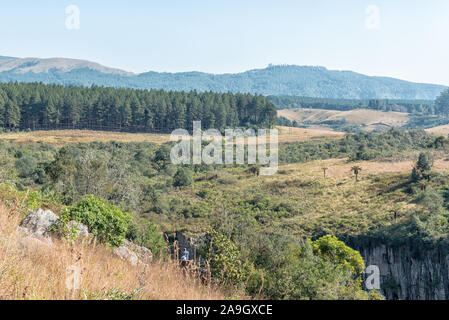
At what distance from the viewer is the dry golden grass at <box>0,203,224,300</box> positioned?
139 inches

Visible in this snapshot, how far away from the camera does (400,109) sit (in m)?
176

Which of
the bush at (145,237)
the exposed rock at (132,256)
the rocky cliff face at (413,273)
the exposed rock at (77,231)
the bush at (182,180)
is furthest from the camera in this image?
the bush at (182,180)

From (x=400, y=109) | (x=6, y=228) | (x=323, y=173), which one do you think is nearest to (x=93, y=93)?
(x=323, y=173)

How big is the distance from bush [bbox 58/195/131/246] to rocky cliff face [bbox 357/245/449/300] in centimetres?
1441

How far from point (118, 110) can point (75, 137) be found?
14.5 m

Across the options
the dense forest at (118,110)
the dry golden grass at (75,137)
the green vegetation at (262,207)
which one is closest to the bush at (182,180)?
the green vegetation at (262,207)

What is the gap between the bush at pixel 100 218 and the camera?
1248cm

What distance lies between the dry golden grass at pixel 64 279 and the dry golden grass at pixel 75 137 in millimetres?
Result: 61896

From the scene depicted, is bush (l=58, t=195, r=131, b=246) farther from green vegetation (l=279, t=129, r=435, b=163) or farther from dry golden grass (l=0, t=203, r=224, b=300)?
green vegetation (l=279, t=129, r=435, b=163)

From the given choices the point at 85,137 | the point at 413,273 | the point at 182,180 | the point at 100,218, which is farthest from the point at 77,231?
the point at 85,137

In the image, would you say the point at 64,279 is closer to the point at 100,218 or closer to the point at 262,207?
the point at 100,218

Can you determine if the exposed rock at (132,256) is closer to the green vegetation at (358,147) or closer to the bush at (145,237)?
the bush at (145,237)

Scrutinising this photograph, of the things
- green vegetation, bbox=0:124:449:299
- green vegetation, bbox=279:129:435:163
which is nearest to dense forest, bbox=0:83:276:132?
green vegetation, bbox=279:129:435:163
